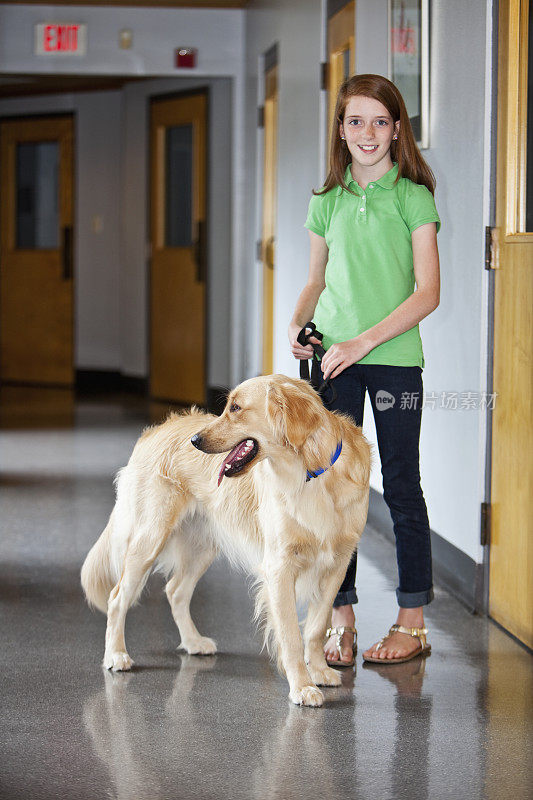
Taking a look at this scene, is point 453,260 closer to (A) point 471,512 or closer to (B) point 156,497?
(A) point 471,512

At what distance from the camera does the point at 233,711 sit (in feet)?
7.79

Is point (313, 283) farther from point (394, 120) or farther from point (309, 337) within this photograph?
point (394, 120)

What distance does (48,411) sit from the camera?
8.05m

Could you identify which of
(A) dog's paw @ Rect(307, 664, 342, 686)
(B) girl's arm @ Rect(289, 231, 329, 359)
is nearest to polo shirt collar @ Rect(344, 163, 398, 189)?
(B) girl's arm @ Rect(289, 231, 329, 359)

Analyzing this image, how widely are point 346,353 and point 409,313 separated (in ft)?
0.59

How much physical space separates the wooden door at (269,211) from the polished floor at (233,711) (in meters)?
3.25

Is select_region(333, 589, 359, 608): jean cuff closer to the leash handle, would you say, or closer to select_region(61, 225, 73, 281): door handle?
the leash handle

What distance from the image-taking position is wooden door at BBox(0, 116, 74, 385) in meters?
Answer: 9.68

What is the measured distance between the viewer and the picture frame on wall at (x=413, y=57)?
359 cm

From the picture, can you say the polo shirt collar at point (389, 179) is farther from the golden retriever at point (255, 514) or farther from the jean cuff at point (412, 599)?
the jean cuff at point (412, 599)

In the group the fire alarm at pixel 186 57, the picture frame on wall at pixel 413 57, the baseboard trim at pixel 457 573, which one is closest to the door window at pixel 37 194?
the fire alarm at pixel 186 57

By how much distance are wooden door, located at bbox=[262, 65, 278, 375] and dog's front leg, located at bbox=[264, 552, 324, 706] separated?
166 inches

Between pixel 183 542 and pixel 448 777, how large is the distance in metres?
1.01

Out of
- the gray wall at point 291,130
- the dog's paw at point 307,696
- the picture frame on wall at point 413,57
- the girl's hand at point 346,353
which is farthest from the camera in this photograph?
the gray wall at point 291,130
